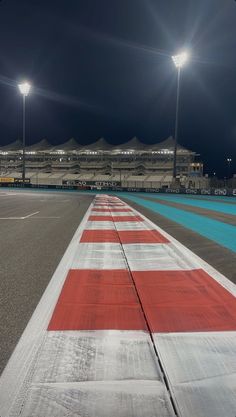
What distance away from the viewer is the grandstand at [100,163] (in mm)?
99312

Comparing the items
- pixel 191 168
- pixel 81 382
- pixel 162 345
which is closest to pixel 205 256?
pixel 162 345

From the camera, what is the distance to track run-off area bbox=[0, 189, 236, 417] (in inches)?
73.2

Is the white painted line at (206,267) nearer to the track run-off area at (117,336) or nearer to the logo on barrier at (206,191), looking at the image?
the track run-off area at (117,336)

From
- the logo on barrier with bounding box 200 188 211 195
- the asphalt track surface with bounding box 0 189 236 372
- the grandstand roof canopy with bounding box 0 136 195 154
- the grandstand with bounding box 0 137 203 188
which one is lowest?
the asphalt track surface with bounding box 0 189 236 372

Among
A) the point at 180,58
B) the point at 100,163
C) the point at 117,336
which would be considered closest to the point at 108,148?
the point at 100,163

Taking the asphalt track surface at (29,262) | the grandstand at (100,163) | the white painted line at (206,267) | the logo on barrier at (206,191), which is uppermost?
the grandstand at (100,163)

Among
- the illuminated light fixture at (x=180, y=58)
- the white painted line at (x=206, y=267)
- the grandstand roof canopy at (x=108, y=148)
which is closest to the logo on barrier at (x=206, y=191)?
the illuminated light fixture at (x=180, y=58)

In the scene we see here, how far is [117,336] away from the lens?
8.68 ft

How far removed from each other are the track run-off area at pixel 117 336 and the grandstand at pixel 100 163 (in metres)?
85.4

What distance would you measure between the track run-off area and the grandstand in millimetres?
85440

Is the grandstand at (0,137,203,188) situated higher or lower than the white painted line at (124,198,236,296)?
Result: higher

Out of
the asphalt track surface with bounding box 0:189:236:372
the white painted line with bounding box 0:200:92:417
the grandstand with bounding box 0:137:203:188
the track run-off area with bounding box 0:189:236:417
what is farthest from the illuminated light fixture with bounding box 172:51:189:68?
the grandstand with bounding box 0:137:203:188

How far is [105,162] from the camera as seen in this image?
361 ft

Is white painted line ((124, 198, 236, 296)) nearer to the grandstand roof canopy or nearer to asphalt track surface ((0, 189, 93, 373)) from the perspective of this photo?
asphalt track surface ((0, 189, 93, 373))
